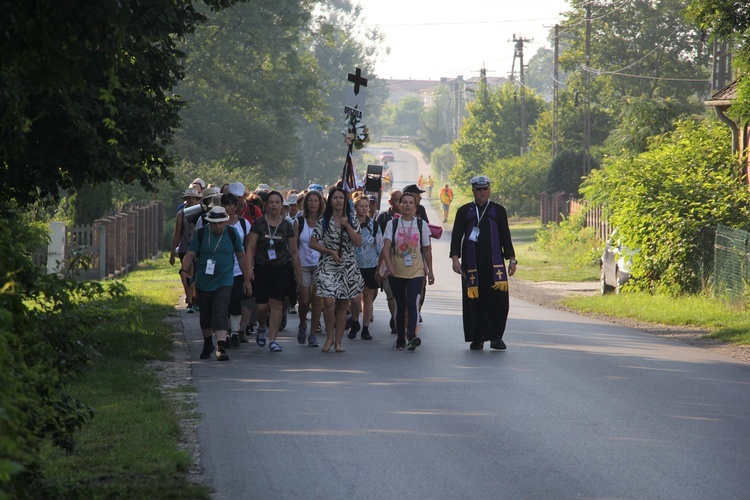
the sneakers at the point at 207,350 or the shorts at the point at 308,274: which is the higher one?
the shorts at the point at 308,274

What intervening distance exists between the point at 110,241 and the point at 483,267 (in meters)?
13.9

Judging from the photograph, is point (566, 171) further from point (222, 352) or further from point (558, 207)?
point (222, 352)

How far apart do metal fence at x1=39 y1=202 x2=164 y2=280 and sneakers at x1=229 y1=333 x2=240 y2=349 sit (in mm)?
6938

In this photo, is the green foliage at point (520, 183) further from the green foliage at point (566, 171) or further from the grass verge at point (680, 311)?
the grass verge at point (680, 311)

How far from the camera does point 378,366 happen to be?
39.6ft

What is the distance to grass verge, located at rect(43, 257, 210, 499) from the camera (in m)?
6.68

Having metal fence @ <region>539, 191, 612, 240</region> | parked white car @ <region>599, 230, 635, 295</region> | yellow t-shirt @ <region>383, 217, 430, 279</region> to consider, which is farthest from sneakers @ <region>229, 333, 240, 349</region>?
metal fence @ <region>539, 191, 612, 240</region>

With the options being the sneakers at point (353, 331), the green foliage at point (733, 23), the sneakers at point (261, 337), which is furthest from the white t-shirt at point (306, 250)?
the green foliage at point (733, 23)

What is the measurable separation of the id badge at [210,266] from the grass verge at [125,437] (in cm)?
115

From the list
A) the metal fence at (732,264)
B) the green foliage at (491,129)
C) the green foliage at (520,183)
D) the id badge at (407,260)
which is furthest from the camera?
the green foliage at (491,129)

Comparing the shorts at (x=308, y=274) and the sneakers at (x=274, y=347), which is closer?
the sneakers at (x=274, y=347)

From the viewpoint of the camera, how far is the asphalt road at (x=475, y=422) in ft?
22.9

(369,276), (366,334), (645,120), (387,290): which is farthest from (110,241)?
(645,120)

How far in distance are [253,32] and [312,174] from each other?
1798 inches
